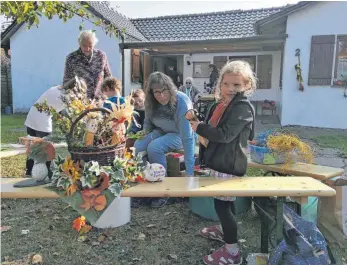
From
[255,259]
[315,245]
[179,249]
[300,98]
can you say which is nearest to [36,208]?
[179,249]

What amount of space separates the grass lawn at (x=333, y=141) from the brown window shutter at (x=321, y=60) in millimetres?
1800

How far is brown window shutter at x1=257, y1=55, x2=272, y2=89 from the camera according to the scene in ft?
37.0

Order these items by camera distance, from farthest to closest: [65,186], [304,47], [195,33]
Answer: [195,33]
[304,47]
[65,186]

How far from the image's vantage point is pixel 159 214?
9.51 feet

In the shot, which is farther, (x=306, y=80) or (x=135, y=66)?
(x=135, y=66)

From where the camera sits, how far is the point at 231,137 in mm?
1866

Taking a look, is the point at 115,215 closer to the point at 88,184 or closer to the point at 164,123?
the point at 164,123

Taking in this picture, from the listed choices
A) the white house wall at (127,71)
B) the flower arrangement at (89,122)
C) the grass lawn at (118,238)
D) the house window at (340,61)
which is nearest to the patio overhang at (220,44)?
the white house wall at (127,71)

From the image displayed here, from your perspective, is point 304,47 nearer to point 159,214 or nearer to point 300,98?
point 300,98

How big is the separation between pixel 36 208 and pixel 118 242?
3.58 ft

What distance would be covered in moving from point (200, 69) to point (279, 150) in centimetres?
999

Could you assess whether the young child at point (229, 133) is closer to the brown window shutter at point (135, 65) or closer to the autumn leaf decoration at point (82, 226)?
the autumn leaf decoration at point (82, 226)

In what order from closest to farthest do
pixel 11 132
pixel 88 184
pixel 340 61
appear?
pixel 88 184, pixel 11 132, pixel 340 61

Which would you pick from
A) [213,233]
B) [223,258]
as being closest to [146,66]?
[213,233]
